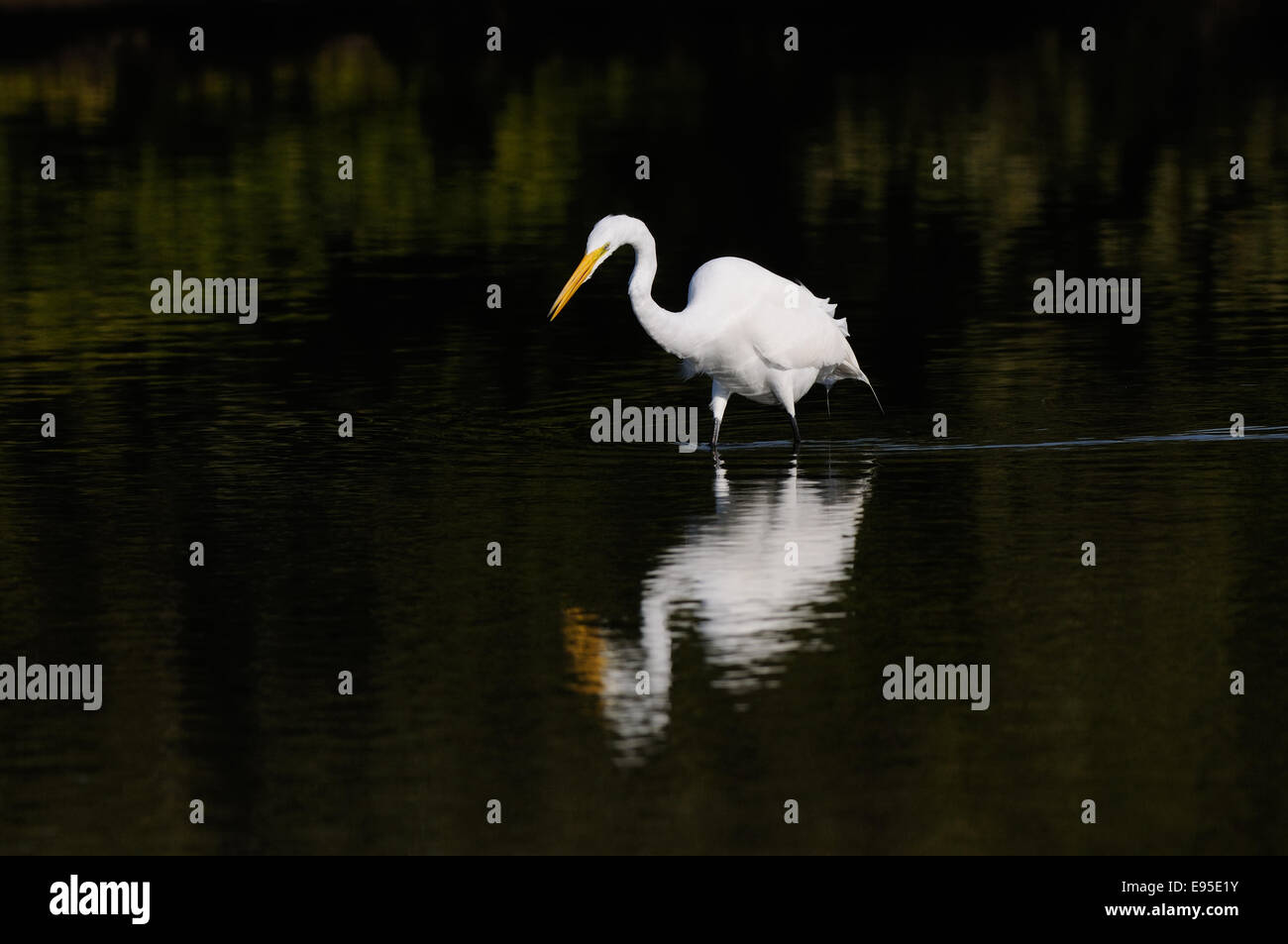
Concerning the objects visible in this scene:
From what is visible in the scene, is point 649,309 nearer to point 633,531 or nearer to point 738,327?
point 738,327

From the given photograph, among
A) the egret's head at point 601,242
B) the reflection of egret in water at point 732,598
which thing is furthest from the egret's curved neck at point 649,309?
the reflection of egret in water at point 732,598

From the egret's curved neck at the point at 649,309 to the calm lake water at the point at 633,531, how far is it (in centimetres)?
97

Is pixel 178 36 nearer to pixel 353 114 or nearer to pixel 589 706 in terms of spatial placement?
pixel 353 114

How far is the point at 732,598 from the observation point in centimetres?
1532

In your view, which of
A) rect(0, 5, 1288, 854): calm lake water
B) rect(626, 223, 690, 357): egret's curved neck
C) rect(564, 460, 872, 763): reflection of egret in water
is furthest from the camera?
rect(626, 223, 690, 357): egret's curved neck

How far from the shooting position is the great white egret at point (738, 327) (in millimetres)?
19484

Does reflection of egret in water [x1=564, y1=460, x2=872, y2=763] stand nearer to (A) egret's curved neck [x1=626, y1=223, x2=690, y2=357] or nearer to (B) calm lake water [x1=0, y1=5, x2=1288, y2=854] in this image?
(B) calm lake water [x1=0, y1=5, x2=1288, y2=854]

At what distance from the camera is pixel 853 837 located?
1116cm

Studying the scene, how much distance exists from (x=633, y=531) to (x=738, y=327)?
3.01 meters

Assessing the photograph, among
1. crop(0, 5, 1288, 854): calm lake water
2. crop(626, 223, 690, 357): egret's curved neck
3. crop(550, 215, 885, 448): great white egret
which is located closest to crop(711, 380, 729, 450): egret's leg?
crop(550, 215, 885, 448): great white egret

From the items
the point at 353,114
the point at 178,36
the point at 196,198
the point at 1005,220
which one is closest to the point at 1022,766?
the point at 1005,220

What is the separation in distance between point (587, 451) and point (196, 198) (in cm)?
2359

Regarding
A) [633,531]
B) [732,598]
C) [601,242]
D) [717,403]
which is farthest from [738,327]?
[732,598]

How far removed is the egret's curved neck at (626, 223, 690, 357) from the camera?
19406 millimetres
